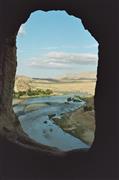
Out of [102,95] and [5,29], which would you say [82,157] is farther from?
[5,29]

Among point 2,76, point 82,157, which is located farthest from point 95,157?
point 2,76

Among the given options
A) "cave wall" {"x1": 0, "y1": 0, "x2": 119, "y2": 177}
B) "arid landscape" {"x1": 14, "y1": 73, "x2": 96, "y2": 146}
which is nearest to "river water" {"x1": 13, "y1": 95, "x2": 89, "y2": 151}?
"arid landscape" {"x1": 14, "y1": 73, "x2": 96, "y2": 146}

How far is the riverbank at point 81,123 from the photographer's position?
496 centimetres

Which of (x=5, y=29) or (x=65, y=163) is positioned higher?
(x=5, y=29)

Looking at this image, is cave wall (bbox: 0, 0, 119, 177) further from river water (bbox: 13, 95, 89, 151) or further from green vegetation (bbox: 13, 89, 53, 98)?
green vegetation (bbox: 13, 89, 53, 98)

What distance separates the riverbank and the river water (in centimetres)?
3

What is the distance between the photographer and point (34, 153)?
17.0 ft

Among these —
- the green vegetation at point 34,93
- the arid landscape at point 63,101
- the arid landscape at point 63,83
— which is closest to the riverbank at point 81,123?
the arid landscape at point 63,101

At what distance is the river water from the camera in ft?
16.6

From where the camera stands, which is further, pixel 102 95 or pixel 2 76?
pixel 2 76

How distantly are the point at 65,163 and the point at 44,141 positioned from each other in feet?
0.77

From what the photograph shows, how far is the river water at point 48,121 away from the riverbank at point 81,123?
0.10ft

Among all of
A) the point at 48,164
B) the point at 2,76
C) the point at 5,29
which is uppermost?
the point at 5,29

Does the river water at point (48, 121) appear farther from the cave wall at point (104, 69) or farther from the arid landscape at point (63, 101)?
the cave wall at point (104, 69)
